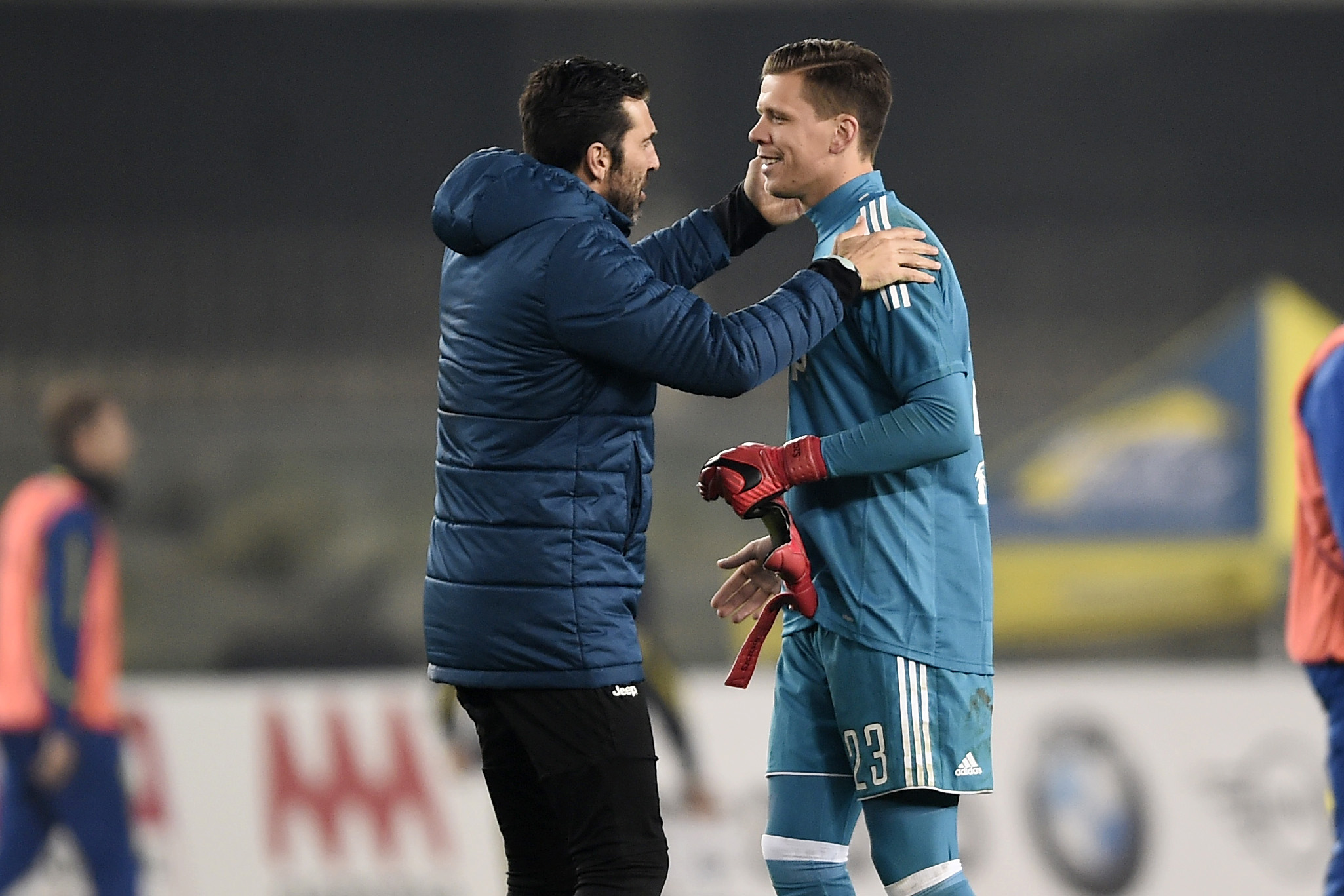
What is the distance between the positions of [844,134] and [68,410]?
13.7 feet

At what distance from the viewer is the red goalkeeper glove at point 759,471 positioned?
2424 millimetres

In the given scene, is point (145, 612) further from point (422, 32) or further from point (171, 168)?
point (422, 32)

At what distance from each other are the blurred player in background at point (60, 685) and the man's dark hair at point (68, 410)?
5 centimetres

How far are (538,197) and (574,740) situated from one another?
0.80 meters

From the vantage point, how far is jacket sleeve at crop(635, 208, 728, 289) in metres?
2.83

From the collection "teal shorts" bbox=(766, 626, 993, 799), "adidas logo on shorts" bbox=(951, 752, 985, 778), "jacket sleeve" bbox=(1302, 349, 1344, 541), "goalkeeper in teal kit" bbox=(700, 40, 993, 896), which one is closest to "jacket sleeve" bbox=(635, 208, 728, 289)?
"goalkeeper in teal kit" bbox=(700, 40, 993, 896)

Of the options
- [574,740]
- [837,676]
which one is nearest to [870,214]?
[837,676]

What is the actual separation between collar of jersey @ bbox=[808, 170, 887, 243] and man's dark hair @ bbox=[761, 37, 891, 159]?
0.05 metres

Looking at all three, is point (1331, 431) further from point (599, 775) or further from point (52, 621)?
point (52, 621)

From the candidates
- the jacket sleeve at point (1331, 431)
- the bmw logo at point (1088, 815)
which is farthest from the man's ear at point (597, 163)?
the bmw logo at point (1088, 815)

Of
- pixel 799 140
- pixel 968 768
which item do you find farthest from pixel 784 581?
pixel 799 140

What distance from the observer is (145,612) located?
5949 millimetres

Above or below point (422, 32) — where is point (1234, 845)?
below

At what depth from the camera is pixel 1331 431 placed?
296 cm
